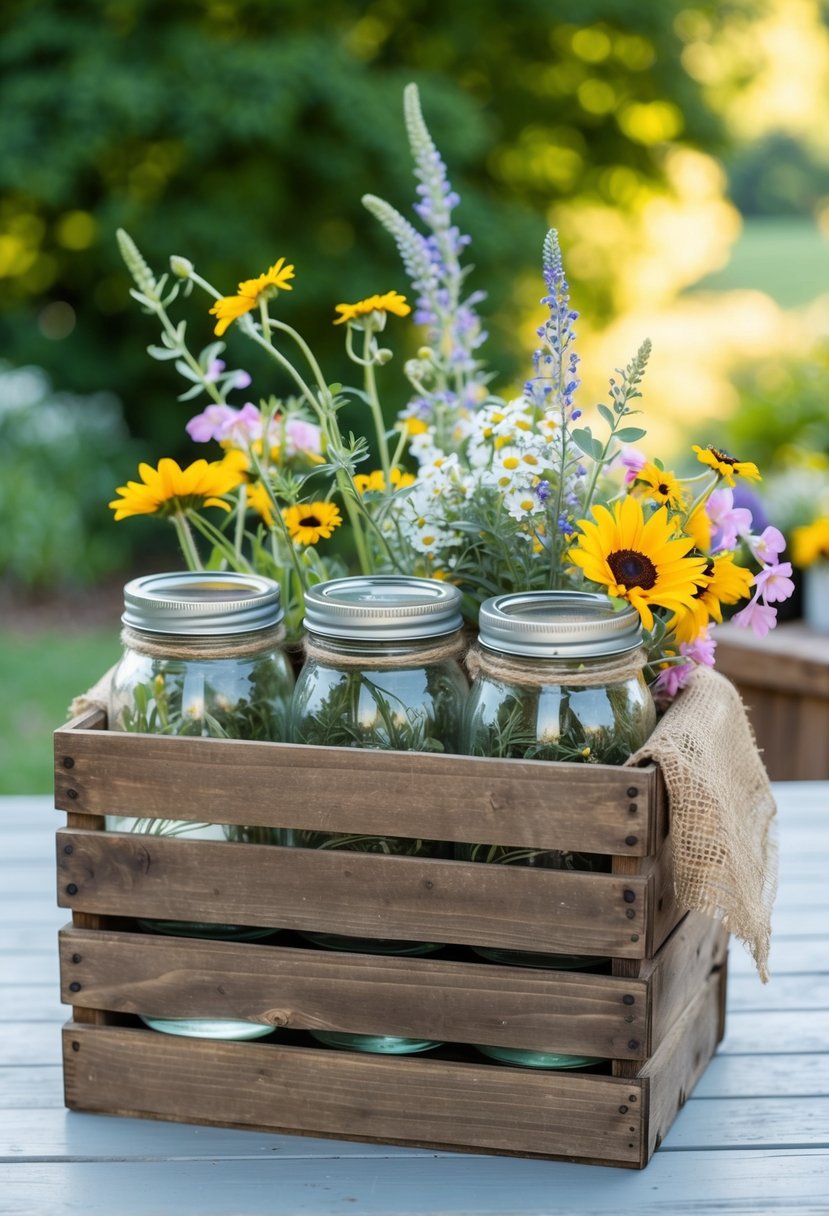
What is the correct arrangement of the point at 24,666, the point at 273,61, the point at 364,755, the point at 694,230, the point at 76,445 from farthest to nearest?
the point at 694,230, the point at 76,445, the point at 273,61, the point at 24,666, the point at 364,755

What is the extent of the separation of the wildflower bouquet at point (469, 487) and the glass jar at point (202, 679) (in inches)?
3.5

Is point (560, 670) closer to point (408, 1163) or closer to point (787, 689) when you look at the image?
point (408, 1163)

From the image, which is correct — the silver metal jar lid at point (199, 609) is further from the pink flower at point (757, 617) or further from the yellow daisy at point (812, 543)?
the yellow daisy at point (812, 543)

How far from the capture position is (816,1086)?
1.22 meters

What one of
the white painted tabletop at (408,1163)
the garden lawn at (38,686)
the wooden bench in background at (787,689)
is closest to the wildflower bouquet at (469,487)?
the white painted tabletop at (408,1163)

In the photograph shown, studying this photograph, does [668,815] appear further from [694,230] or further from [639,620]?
[694,230]

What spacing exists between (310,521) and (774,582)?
1.27 ft

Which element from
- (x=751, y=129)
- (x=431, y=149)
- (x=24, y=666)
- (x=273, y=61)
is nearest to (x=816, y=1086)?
(x=431, y=149)

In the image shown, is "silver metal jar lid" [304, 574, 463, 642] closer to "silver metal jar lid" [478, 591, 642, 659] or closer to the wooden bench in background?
"silver metal jar lid" [478, 591, 642, 659]

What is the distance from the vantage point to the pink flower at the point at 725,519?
4.02ft

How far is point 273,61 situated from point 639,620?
512 cm

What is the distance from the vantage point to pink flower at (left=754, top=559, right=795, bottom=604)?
3.82 feet

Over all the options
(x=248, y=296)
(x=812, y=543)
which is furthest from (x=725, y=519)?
(x=812, y=543)

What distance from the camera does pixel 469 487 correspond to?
1234 mm
